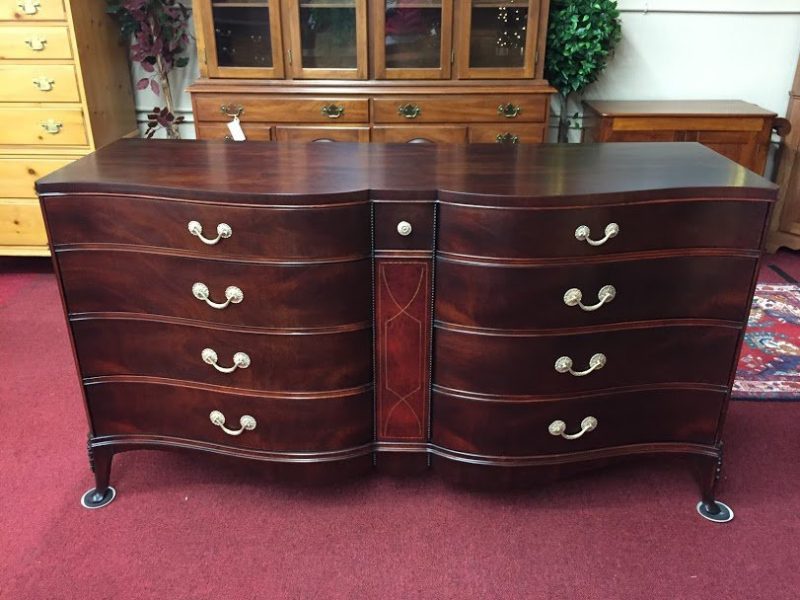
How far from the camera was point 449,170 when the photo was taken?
1529 mm

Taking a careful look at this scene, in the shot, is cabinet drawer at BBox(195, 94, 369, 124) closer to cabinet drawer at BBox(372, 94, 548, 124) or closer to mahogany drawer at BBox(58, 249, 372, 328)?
cabinet drawer at BBox(372, 94, 548, 124)

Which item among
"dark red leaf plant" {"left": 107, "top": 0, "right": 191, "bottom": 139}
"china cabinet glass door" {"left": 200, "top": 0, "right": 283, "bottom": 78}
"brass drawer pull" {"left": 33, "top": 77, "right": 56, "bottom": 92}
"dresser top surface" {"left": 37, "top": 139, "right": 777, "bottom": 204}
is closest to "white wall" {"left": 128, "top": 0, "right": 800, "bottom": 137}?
"dark red leaf plant" {"left": 107, "top": 0, "right": 191, "bottom": 139}

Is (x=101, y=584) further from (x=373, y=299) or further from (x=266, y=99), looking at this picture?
(x=266, y=99)

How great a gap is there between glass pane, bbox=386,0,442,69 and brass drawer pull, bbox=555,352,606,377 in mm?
1724

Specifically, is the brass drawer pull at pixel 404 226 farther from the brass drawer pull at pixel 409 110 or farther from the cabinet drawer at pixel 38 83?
the cabinet drawer at pixel 38 83

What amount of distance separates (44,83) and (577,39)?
7.10 feet

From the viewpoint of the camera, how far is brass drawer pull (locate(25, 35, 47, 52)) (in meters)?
2.61

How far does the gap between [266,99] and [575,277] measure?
71.4 inches

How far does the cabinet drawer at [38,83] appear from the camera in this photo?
2658mm

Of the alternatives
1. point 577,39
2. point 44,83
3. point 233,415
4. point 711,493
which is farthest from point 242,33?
point 711,493

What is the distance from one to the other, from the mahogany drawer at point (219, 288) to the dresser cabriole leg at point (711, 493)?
90cm

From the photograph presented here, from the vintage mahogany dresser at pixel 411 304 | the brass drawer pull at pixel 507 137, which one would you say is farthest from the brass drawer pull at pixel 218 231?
the brass drawer pull at pixel 507 137

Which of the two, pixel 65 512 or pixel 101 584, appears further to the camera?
pixel 65 512

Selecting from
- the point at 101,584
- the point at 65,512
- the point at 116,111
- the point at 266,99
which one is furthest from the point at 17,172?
the point at 101,584
